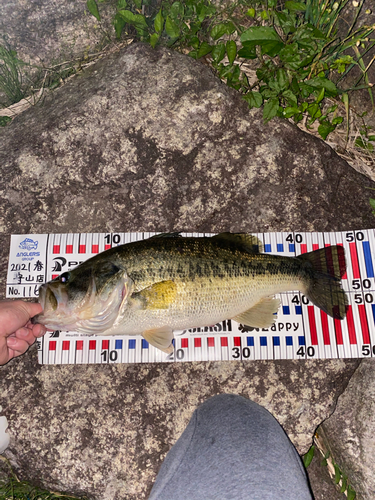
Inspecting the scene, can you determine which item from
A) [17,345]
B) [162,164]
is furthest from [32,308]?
[162,164]

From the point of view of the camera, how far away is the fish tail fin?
11.9ft

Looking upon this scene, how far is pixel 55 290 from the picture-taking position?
3057mm

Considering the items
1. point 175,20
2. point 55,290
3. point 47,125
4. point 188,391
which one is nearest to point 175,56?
point 175,20

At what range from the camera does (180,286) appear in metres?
3.19

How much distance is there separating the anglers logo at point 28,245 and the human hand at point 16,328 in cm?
62

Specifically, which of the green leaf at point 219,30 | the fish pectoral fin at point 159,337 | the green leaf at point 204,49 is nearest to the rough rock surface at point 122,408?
the fish pectoral fin at point 159,337

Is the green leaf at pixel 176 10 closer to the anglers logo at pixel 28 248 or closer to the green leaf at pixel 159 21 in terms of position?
the green leaf at pixel 159 21

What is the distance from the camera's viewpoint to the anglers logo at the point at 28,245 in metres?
3.74

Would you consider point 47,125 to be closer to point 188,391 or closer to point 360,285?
point 188,391

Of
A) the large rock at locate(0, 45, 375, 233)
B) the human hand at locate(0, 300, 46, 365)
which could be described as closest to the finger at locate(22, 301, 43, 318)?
the human hand at locate(0, 300, 46, 365)

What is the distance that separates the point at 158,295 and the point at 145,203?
1115 millimetres

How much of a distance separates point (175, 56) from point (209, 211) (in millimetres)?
1803

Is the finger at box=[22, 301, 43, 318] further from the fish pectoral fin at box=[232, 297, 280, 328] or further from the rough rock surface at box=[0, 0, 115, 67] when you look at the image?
the rough rock surface at box=[0, 0, 115, 67]

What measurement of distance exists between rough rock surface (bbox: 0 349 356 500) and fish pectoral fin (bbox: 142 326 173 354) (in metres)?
0.39
